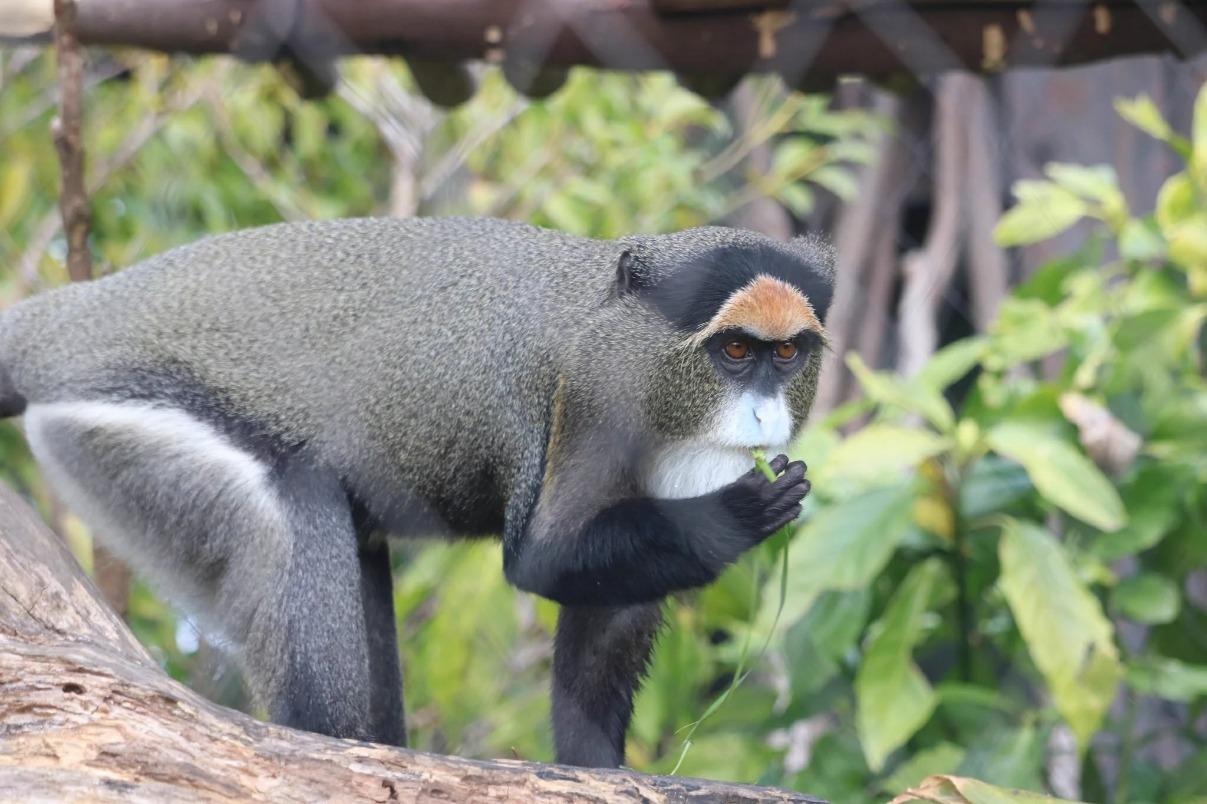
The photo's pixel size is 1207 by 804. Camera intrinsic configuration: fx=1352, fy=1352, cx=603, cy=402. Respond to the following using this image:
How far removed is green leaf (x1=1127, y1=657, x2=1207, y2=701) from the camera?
9.64 ft

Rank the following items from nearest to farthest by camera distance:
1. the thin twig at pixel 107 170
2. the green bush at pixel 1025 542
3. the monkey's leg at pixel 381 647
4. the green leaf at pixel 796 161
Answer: the monkey's leg at pixel 381 647 → the green bush at pixel 1025 542 → the thin twig at pixel 107 170 → the green leaf at pixel 796 161

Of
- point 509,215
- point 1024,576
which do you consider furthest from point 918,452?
point 509,215

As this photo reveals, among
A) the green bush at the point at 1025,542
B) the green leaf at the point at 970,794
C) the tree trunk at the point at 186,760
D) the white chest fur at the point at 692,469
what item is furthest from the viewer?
the green bush at the point at 1025,542

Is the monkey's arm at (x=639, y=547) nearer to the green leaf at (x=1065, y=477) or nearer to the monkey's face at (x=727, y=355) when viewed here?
the monkey's face at (x=727, y=355)

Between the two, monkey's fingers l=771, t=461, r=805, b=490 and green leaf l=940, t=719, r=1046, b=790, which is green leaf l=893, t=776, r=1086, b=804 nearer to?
monkey's fingers l=771, t=461, r=805, b=490

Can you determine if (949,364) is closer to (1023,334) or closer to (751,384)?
(1023,334)

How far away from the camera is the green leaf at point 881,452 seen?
2855mm

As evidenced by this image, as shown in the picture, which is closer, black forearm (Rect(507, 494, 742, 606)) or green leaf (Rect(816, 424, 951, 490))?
black forearm (Rect(507, 494, 742, 606))

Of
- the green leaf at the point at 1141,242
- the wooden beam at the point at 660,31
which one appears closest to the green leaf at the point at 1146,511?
Answer: the green leaf at the point at 1141,242

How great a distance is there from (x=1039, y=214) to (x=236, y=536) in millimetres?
2139

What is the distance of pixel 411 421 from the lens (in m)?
2.52

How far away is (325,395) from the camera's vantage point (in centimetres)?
250

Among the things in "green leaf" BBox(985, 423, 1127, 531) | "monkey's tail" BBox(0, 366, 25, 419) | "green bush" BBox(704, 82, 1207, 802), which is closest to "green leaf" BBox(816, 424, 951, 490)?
"green bush" BBox(704, 82, 1207, 802)

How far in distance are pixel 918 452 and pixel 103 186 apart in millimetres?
2851
